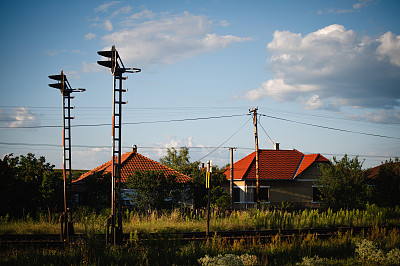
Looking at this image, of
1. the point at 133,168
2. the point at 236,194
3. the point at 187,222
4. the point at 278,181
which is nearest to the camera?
the point at 187,222

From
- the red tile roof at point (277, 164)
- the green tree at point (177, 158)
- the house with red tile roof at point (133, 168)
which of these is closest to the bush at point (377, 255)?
the house with red tile roof at point (133, 168)

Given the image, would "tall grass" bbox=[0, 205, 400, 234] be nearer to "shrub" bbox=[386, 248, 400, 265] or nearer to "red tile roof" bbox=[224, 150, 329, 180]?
"shrub" bbox=[386, 248, 400, 265]

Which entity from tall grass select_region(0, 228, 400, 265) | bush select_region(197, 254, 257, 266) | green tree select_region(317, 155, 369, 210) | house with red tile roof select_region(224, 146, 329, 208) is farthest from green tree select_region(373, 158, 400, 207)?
bush select_region(197, 254, 257, 266)

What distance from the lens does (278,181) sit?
131 feet

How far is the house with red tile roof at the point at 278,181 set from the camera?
39.0 m

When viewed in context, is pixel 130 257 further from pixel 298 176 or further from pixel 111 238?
pixel 298 176

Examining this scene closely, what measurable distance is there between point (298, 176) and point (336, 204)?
46.7 feet

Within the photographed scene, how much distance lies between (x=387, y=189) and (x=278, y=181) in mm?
13102

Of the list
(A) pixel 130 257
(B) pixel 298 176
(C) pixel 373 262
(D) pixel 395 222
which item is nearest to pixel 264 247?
(C) pixel 373 262

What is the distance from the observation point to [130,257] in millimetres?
9656

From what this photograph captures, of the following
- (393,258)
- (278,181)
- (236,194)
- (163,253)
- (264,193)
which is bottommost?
(236,194)

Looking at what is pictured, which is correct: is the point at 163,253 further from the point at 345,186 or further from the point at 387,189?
the point at 387,189

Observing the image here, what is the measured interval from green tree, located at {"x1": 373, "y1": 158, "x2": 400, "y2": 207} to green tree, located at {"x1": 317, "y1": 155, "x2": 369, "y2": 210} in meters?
3.11

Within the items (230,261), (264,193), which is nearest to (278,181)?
(264,193)
